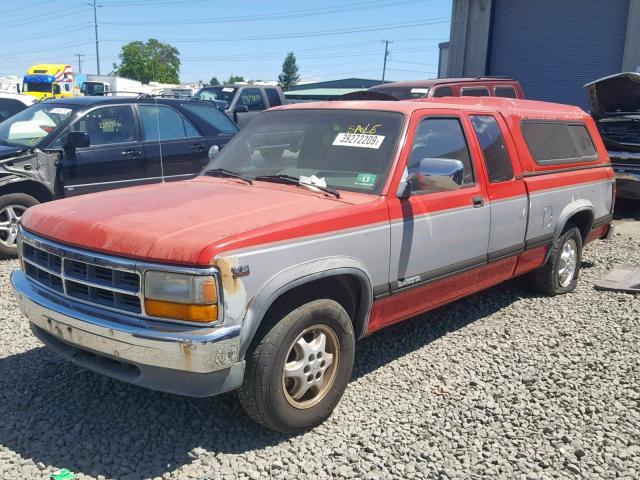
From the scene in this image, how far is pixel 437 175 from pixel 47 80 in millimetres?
31869

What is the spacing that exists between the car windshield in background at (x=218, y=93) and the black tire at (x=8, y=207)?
9.45 meters

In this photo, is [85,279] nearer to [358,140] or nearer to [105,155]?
[358,140]

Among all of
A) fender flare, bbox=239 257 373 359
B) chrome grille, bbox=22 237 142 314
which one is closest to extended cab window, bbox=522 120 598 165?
fender flare, bbox=239 257 373 359

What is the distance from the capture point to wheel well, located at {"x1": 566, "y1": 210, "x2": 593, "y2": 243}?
6179 mm

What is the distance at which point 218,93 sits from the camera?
16469 millimetres

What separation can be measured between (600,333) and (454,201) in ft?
6.07

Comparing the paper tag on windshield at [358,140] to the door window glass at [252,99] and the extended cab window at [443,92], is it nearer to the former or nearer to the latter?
the extended cab window at [443,92]

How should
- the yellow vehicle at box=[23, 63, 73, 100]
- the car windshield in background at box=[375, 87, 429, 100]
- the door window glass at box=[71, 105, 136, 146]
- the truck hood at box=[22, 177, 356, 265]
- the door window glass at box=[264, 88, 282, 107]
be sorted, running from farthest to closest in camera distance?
the yellow vehicle at box=[23, 63, 73, 100]
the door window glass at box=[264, 88, 282, 107]
the car windshield in background at box=[375, 87, 429, 100]
the door window glass at box=[71, 105, 136, 146]
the truck hood at box=[22, 177, 356, 265]

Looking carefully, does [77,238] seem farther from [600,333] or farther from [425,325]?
[600,333]

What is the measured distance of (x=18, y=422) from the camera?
3.58 metres

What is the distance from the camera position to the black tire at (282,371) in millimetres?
3195

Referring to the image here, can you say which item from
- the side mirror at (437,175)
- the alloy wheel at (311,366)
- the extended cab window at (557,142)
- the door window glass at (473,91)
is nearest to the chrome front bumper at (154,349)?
the alloy wheel at (311,366)

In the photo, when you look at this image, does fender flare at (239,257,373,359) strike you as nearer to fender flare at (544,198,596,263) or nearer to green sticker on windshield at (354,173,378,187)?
green sticker on windshield at (354,173,378,187)

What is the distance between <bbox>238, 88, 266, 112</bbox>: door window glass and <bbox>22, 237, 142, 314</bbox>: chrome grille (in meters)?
12.8
